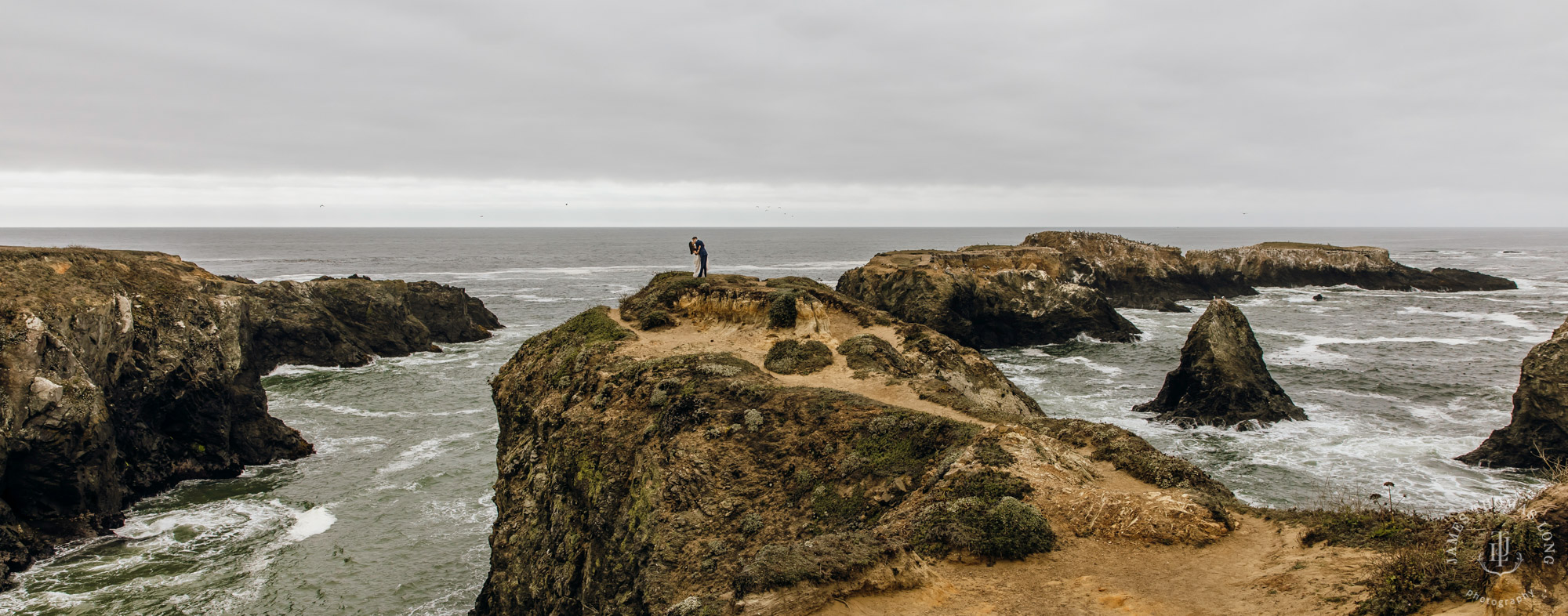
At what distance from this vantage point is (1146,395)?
42.6 m

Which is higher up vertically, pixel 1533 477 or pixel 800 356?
pixel 800 356

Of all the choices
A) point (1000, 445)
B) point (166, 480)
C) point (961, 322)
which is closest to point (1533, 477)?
point (1000, 445)

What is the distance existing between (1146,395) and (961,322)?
18.6 metres

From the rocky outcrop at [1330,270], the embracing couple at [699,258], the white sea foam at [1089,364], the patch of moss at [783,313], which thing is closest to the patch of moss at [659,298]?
the embracing couple at [699,258]

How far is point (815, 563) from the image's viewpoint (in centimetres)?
1093

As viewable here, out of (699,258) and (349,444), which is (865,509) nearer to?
(699,258)

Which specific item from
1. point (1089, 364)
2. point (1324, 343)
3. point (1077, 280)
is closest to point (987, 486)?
point (1089, 364)

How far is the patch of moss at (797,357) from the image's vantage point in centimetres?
2223

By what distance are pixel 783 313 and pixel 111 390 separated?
80.7 feet

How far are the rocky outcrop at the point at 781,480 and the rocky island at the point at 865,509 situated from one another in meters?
0.05

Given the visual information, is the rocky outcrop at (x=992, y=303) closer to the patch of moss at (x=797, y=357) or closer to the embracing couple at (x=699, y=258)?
the embracing couple at (x=699, y=258)

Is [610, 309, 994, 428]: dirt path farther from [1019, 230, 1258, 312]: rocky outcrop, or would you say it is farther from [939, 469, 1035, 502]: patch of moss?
[1019, 230, 1258, 312]: rocky outcrop

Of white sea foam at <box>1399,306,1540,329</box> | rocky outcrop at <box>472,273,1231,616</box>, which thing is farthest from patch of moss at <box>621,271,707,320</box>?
white sea foam at <box>1399,306,1540,329</box>

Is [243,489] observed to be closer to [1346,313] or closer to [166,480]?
[166,480]
